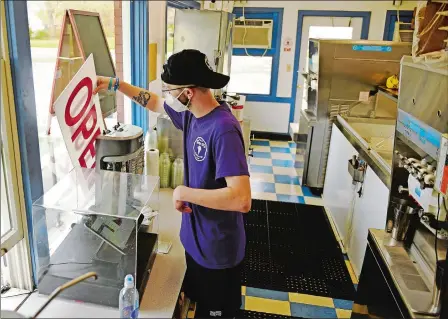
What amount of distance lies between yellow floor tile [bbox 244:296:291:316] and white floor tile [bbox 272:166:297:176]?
2702mm

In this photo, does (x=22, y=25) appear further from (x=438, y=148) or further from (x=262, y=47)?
(x=262, y=47)

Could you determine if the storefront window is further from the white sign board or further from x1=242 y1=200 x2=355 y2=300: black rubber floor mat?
x1=242 y1=200 x2=355 y2=300: black rubber floor mat

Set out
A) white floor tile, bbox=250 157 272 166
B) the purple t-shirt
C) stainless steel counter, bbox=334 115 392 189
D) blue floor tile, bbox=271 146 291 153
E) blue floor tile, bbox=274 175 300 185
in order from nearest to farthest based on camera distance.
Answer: the purple t-shirt < stainless steel counter, bbox=334 115 392 189 < blue floor tile, bbox=274 175 300 185 < white floor tile, bbox=250 157 272 166 < blue floor tile, bbox=271 146 291 153

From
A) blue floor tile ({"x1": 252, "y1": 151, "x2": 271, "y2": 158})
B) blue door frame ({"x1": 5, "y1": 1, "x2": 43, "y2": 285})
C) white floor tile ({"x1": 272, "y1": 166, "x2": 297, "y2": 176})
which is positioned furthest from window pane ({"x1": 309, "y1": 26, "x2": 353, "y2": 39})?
blue door frame ({"x1": 5, "y1": 1, "x2": 43, "y2": 285})

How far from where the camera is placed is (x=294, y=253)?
3.24 metres

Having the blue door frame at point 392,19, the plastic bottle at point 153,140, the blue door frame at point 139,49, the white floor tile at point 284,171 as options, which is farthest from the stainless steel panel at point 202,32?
the blue door frame at point 392,19

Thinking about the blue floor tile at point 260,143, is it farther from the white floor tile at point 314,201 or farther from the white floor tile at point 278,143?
the white floor tile at point 314,201

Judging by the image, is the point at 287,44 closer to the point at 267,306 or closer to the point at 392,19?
the point at 392,19

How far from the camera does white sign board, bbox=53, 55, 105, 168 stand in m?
1.38

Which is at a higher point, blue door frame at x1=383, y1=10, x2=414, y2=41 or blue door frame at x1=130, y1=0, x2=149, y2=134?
blue door frame at x1=383, y1=10, x2=414, y2=41

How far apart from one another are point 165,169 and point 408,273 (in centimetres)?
154

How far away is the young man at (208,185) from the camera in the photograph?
1.41 metres

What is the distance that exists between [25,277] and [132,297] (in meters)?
0.46

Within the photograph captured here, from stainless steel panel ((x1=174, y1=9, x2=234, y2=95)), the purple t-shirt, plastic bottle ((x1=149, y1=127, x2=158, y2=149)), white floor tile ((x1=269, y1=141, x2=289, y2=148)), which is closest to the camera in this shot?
the purple t-shirt
